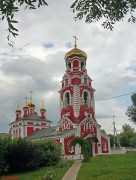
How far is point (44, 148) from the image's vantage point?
26359 mm

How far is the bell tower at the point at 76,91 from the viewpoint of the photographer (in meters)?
40.4

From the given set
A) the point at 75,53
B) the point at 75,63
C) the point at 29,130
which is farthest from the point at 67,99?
the point at 29,130

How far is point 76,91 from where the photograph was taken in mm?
40719

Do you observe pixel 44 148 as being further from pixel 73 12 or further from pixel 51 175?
pixel 73 12

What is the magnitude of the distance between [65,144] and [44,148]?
1248 cm

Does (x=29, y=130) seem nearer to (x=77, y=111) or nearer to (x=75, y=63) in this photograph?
(x=77, y=111)

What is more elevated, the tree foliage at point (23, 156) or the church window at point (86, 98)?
the church window at point (86, 98)

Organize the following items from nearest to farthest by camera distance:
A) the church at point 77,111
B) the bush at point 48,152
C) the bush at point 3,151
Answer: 1. the bush at point 3,151
2. the bush at point 48,152
3. the church at point 77,111

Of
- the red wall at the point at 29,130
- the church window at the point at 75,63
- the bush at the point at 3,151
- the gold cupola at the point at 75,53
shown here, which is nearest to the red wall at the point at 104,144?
the church window at the point at 75,63

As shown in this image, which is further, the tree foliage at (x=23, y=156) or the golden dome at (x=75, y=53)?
the golden dome at (x=75, y=53)

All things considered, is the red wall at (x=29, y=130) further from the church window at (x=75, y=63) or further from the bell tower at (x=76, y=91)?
the church window at (x=75, y=63)

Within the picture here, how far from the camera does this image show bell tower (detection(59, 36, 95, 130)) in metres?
40.4

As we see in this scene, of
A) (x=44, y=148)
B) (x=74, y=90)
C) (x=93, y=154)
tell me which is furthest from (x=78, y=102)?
(x=44, y=148)

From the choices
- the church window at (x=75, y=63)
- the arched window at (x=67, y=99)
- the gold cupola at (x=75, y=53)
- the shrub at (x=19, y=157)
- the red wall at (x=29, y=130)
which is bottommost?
the shrub at (x=19, y=157)
